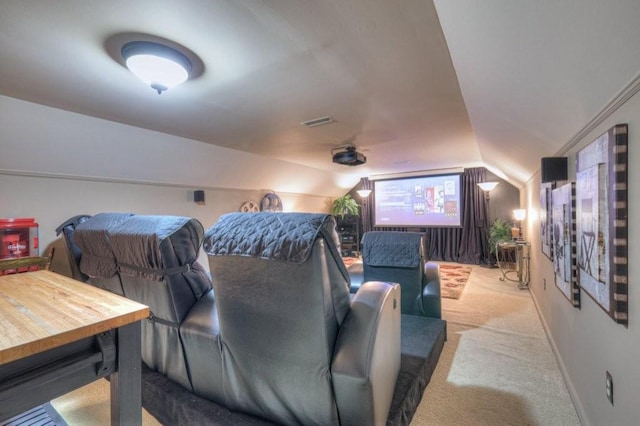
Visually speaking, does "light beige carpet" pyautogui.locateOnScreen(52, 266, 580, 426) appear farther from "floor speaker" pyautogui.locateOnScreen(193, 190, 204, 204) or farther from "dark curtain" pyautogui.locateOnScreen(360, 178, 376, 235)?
"dark curtain" pyautogui.locateOnScreen(360, 178, 376, 235)

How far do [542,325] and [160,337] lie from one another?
11.8 feet

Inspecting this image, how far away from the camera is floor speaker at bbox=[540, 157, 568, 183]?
2068mm

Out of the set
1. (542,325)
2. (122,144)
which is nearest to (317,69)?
(122,144)

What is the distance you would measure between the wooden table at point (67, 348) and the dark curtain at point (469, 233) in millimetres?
6194

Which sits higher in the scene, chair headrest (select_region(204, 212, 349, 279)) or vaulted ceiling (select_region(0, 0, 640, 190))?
vaulted ceiling (select_region(0, 0, 640, 190))

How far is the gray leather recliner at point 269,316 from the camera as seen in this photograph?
1146 mm

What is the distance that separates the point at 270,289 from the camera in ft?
3.94

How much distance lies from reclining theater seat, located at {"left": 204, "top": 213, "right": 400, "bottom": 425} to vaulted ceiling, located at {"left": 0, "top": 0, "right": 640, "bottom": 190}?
1019 millimetres

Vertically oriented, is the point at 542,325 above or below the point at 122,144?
below

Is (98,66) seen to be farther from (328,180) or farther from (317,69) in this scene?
(328,180)

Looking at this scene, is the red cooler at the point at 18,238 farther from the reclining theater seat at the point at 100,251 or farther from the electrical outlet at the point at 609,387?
the electrical outlet at the point at 609,387

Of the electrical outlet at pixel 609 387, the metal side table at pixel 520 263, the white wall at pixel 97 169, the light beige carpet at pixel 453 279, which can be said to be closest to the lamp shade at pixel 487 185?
the metal side table at pixel 520 263

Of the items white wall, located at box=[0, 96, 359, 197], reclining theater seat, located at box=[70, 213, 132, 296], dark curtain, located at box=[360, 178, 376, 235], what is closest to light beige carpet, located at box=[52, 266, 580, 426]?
reclining theater seat, located at box=[70, 213, 132, 296]

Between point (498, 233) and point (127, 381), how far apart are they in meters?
6.43
